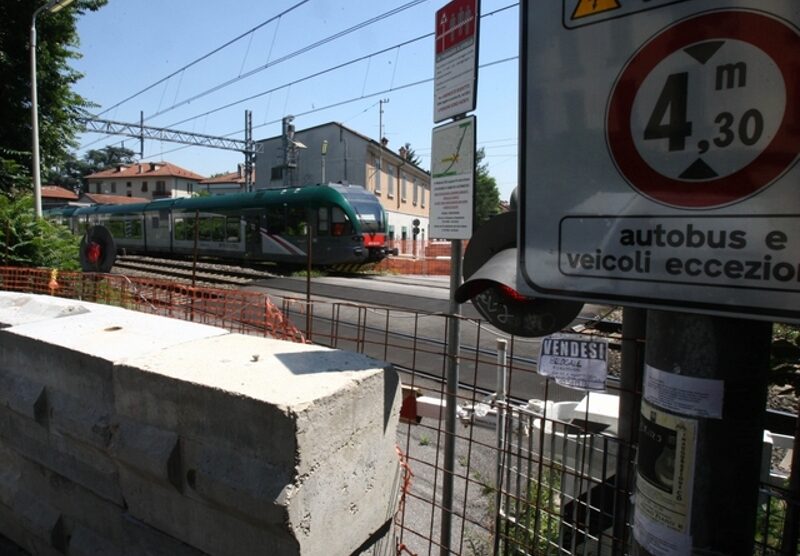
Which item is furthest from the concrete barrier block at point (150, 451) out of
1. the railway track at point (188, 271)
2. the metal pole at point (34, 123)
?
the railway track at point (188, 271)

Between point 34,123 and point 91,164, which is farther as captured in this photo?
point 91,164

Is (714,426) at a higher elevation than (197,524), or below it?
higher

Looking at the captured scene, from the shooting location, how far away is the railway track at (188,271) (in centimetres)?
1791

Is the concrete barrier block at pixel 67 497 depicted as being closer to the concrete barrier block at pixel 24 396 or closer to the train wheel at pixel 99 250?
the concrete barrier block at pixel 24 396

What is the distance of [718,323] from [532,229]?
0.43 metres

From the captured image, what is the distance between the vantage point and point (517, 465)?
241 centimetres

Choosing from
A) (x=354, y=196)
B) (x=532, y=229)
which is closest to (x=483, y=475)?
(x=532, y=229)

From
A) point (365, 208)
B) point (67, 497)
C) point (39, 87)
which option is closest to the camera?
point (67, 497)

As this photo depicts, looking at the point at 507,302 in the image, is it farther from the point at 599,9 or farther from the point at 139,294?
the point at 139,294

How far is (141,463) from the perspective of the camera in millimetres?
1738

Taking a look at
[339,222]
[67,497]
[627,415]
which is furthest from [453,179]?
[339,222]

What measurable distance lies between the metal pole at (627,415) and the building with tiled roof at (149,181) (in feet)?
288

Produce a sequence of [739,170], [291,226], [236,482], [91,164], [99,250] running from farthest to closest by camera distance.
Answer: [91,164] < [291,226] < [99,250] < [236,482] < [739,170]

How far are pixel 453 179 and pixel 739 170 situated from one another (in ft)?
4.95
